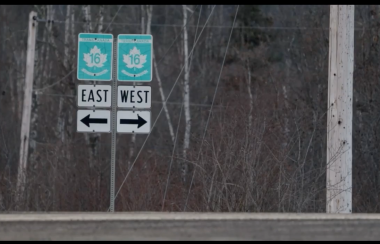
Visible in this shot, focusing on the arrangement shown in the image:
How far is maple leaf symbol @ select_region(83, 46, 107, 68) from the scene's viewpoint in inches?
499

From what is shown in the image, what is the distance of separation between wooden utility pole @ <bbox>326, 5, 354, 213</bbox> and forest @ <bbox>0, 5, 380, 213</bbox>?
0.45 m

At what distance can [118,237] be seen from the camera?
23.6 ft

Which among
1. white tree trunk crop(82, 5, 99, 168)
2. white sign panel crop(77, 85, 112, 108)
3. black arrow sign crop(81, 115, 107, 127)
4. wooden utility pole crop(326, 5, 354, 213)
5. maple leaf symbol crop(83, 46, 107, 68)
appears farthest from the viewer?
white tree trunk crop(82, 5, 99, 168)

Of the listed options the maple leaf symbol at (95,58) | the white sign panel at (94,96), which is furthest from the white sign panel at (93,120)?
the maple leaf symbol at (95,58)

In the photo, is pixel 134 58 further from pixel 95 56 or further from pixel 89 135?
pixel 89 135

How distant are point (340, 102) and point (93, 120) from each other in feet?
15.6

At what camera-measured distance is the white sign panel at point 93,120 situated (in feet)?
41.0

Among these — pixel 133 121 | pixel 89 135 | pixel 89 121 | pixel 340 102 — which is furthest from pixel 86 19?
pixel 133 121

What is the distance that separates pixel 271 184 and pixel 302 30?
1650cm

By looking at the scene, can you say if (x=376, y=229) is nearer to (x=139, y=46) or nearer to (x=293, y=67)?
(x=139, y=46)

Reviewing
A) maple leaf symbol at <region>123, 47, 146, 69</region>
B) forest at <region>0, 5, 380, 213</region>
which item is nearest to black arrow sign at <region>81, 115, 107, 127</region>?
maple leaf symbol at <region>123, 47, 146, 69</region>

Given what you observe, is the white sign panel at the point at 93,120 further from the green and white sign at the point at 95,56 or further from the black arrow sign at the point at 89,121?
the green and white sign at the point at 95,56

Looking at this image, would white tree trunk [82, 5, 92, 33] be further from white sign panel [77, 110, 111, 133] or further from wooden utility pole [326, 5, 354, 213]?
white sign panel [77, 110, 111, 133]

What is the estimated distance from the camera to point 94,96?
12.4 meters
